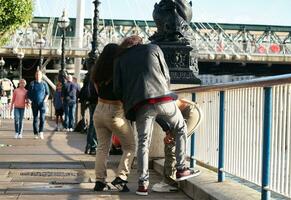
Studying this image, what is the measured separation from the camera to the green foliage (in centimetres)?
3483

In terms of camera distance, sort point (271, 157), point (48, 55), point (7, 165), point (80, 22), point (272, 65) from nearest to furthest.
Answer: point (271, 157), point (7, 165), point (80, 22), point (48, 55), point (272, 65)

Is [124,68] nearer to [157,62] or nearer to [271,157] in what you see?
[157,62]

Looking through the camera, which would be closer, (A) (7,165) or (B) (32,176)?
(B) (32,176)

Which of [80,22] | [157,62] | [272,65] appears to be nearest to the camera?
[157,62]

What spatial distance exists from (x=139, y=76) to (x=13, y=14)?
93.9 feet

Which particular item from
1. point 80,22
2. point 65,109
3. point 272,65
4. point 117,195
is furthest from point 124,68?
point 272,65

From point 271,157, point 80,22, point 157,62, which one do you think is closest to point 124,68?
point 157,62

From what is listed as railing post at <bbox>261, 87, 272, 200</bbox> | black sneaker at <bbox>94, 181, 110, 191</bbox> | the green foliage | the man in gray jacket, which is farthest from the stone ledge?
the green foliage

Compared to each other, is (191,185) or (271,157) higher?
(271,157)

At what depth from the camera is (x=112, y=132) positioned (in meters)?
8.38

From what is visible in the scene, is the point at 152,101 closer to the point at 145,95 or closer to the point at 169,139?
the point at 145,95

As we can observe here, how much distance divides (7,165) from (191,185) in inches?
160

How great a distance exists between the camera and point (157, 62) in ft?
25.0

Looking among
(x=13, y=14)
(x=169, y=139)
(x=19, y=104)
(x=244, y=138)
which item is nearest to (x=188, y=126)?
(x=169, y=139)
